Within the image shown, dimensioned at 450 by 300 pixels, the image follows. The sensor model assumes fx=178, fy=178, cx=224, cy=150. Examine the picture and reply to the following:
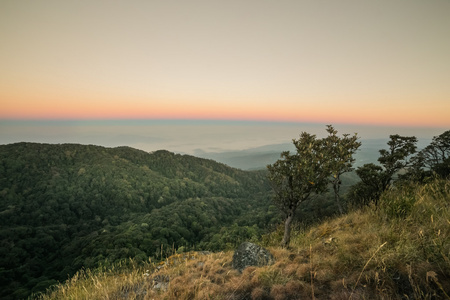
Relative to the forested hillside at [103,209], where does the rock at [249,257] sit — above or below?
above

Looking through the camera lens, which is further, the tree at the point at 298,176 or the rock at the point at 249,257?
the tree at the point at 298,176

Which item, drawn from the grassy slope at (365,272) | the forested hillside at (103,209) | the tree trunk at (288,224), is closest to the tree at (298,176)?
the tree trunk at (288,224)

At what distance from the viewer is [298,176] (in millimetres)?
9609

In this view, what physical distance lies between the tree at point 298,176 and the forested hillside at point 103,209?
8115mm

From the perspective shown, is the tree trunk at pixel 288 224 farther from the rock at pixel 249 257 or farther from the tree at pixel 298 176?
the rock at pixel 249 257

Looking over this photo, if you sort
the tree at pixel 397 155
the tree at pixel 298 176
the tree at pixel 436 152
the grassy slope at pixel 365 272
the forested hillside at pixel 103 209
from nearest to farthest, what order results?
the grassy slope at pixel 365 272 → the tree at pixel 298 176 → the tree at pixel 397 155 → the tree at pixel 436 152 → the forested hillside at pixel 103 209

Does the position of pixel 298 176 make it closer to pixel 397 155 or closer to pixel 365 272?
pixel 365 272

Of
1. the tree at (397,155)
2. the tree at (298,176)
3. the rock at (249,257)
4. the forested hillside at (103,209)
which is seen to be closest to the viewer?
the rock at (249,257)

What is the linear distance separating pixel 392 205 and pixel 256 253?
4511 millimetres

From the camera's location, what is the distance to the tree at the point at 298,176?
909cm

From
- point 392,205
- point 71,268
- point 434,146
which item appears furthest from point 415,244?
point 71,268

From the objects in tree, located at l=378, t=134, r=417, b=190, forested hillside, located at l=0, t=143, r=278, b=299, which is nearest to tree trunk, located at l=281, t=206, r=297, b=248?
Answer: forested hillside, located at l=0, t=143, r=278, b=299

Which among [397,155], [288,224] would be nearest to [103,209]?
[288,224]

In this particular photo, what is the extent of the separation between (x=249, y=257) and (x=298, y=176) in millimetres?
5166
